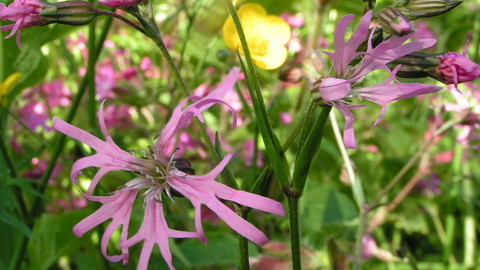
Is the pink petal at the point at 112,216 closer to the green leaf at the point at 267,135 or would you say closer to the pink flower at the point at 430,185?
the green leaf at the point at 267,135

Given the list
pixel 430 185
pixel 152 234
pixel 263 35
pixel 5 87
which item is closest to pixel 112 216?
pixel 152 234

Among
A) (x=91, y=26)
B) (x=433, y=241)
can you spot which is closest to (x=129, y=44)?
(x=91, y=26)

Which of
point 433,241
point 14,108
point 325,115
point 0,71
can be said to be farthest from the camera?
point 433,241

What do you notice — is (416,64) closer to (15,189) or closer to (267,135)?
(267,135)

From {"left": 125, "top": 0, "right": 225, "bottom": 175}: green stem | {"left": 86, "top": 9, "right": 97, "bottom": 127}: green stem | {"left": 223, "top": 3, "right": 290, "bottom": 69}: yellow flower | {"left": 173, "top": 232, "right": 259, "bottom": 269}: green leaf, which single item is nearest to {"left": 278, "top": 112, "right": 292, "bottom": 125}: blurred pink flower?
{"left": 223, "top": 3, "right": 290, "bottom": 69}: yellow flower

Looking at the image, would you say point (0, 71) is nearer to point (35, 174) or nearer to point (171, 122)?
point (35, 174)
